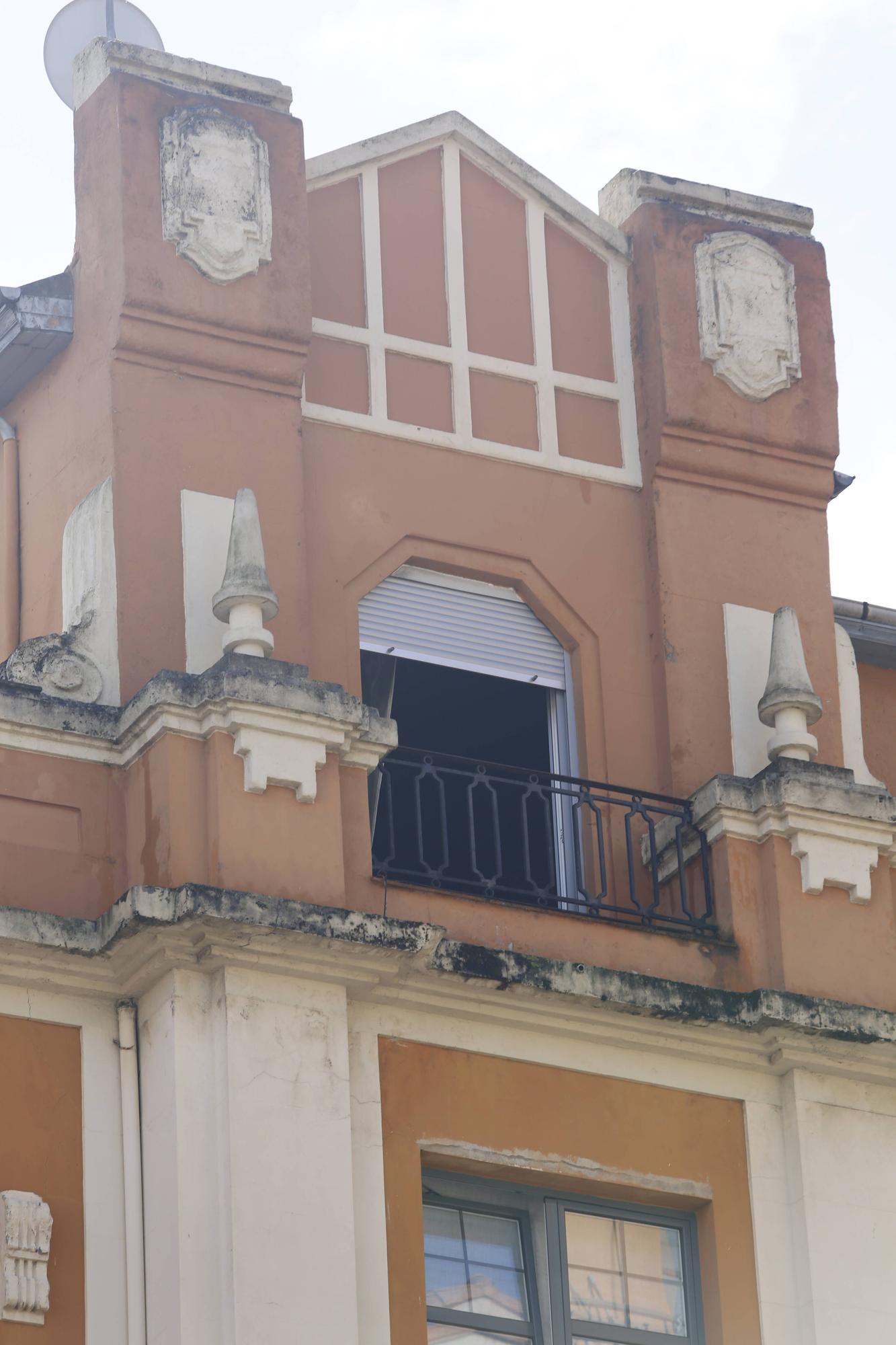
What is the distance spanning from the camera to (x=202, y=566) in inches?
642

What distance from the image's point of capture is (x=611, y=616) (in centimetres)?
1759

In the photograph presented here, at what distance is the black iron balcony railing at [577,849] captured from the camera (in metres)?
16.2

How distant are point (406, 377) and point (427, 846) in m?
3.29

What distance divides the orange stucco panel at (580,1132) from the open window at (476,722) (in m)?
0.91

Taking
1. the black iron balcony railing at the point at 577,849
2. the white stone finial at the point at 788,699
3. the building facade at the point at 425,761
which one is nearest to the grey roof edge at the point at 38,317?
the building facade at the point at 425,761

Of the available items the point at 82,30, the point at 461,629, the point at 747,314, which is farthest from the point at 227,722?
the point at 82,30

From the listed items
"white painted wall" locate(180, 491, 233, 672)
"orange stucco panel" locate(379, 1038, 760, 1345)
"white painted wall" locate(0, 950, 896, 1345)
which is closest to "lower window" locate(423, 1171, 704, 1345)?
"orange stucco panel" locate(379, 1038, 760, 1345)

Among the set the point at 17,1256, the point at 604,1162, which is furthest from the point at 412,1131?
the point at 17,1256

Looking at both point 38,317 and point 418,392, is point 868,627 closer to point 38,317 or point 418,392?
point 418,392

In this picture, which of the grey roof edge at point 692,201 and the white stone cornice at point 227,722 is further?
the grey roof edge at point 692,201

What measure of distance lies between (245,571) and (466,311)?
2779mm

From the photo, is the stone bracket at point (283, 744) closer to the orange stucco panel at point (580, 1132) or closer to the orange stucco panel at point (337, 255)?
the orange stucco panel at point (580, 1132)

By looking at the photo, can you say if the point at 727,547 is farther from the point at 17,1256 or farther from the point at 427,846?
the point at 17,1256

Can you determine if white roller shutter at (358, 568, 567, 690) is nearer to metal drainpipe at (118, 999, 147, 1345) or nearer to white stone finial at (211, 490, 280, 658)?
white stone finial at (211, 490, 280, 658)
